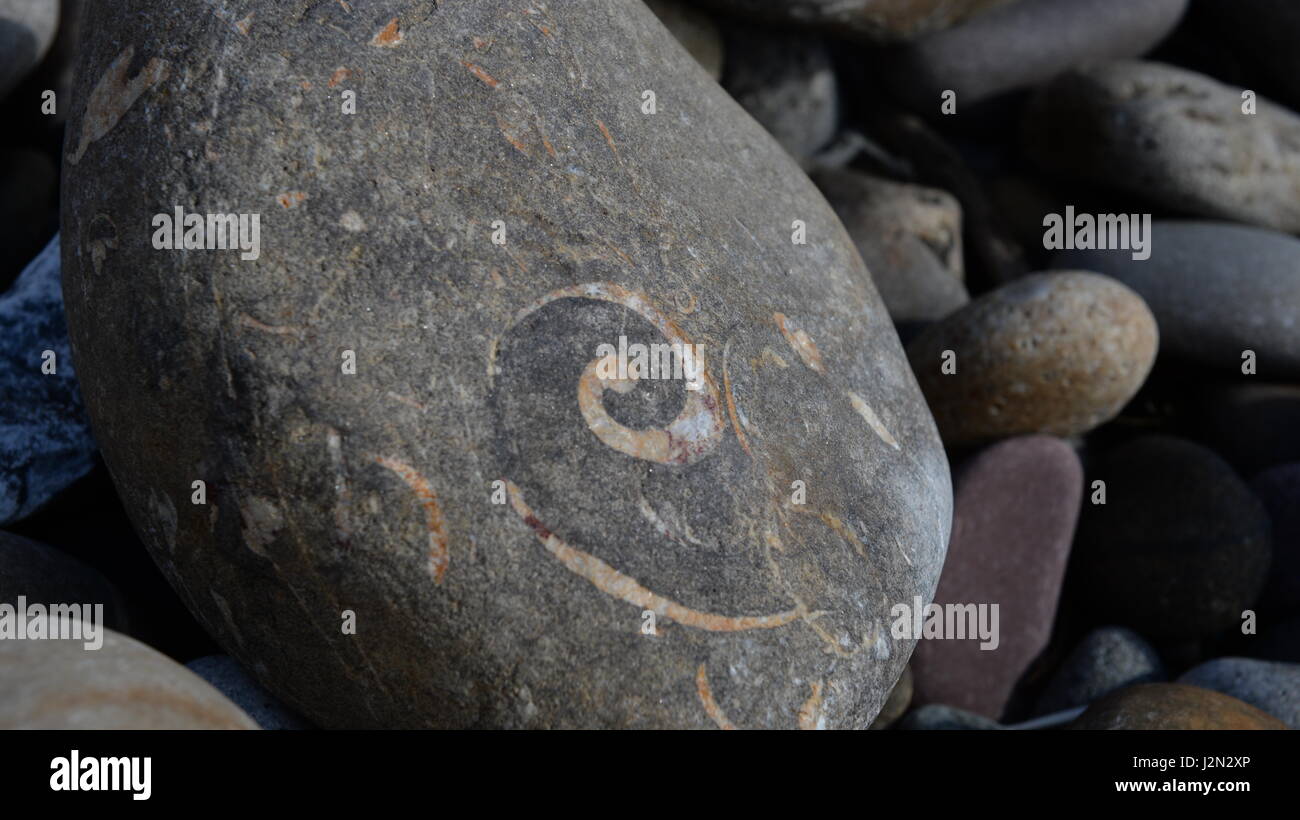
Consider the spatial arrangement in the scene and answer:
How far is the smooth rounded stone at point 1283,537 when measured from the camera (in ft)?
9.82

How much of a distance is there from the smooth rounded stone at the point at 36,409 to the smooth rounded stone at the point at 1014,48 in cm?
281

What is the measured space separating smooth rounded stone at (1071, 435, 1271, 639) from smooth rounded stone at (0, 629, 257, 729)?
2.25 m

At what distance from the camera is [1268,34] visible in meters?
4.05

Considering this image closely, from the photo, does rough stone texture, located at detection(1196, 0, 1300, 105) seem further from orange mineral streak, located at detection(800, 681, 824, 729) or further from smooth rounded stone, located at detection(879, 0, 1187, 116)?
orange mineral streak, located at detection(800, 681, 824, 729)

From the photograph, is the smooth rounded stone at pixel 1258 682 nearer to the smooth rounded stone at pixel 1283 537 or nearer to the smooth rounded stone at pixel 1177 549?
the smooth rounded stone at pixel 1177 549

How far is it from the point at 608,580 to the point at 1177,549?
1.85m

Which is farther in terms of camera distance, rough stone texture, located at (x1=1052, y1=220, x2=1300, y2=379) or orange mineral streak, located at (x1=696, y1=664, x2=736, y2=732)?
rough stone texture, located at (x1=1052, y1=220, x2=1300, y2=379)

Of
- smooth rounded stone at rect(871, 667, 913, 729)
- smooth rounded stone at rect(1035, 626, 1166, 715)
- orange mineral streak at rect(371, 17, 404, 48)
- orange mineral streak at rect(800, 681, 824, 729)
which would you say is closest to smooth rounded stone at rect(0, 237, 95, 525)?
orange mineral streak at rect(371, 17, 404, 48)

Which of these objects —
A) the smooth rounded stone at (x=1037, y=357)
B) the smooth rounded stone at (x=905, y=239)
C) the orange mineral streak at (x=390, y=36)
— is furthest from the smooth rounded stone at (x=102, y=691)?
the smooth rounded stone at (x=905, y=239)

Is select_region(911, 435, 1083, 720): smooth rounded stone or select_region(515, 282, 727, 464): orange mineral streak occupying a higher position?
select_region(515, 282, 727, 464): orange mineral streak

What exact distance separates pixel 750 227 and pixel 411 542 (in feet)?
3.11

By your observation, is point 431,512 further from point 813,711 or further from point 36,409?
point 36,409

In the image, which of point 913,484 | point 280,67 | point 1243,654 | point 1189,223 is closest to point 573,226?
point 280,67

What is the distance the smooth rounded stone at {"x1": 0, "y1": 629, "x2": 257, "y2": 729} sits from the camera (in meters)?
1.43
